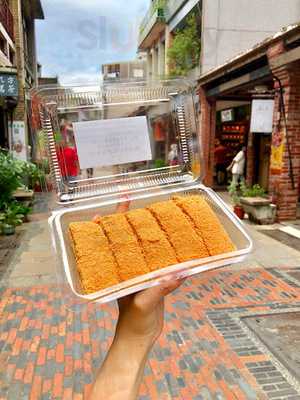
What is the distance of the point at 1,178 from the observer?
6.38 meters

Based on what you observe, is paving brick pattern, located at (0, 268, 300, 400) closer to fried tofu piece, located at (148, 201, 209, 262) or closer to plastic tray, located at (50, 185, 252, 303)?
plastic tray, located at (50, 185, 252, 303)

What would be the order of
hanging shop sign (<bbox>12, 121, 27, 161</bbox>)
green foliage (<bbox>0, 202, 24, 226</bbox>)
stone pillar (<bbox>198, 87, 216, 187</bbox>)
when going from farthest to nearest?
hanging shop sign (<bbox>12, 121, 27, 161</bbox>), stone pillar (<bbox>198, 87, 216, 187</bbox>), green foliage (<bbox>0, 202, 24, 226</bbox>)

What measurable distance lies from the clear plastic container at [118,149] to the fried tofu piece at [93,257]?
0.07 meters

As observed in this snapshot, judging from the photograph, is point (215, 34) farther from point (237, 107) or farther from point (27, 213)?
point (27, 213)

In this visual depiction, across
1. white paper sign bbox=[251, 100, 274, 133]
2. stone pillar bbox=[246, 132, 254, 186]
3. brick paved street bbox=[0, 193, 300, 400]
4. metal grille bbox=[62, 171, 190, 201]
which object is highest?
white paper sign bbox=[251, 100, 274, 133]

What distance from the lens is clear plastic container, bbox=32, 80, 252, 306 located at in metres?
1.70

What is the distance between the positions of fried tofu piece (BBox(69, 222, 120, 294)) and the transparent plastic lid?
29 cm

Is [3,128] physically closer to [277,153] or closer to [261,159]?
[261,159]

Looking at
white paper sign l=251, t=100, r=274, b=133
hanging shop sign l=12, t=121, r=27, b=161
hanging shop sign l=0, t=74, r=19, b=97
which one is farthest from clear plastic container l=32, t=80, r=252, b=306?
hanging shop sign l=12, t=121, r=27, b=161

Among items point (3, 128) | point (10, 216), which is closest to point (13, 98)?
point (3, 128)

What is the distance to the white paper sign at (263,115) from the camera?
7566 mm

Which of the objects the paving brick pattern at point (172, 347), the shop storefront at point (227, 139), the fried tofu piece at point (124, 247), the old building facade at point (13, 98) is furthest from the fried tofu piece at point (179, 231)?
the shop storefront at point (227, 139)

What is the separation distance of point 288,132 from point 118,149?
242 inches

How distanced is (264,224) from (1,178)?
506cm
